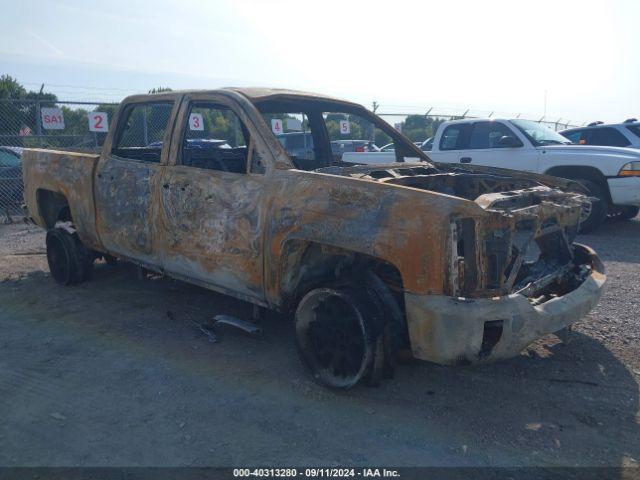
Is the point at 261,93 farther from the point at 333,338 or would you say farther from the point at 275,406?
the point at 275,406

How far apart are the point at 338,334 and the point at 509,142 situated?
6241 mm

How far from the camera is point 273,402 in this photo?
11.6 feet

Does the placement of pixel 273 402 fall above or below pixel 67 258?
below

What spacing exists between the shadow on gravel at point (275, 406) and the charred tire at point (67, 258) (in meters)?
1.17

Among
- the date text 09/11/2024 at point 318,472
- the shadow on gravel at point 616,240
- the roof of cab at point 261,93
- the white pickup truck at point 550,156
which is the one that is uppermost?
the roof of cab at point 261,93

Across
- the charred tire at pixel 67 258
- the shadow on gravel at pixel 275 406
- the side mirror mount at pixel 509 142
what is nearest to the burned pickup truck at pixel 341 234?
the charred tire at pixel 67 258

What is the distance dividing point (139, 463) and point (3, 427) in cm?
98

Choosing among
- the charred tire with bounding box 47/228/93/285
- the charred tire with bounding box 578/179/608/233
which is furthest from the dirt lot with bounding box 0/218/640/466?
the charred tire with bounding box 578/179/608/233

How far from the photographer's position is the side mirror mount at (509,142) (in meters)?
8.70

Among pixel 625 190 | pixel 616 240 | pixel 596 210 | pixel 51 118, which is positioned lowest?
pixel 616 240

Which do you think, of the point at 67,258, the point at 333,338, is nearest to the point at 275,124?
the point at 67,258

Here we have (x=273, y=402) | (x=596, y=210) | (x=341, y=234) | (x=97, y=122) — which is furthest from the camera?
(x=97, y=122)

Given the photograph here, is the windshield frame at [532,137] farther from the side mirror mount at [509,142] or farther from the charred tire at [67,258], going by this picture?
the charred tire at [67,258]

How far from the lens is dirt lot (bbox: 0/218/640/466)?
3.01 m
